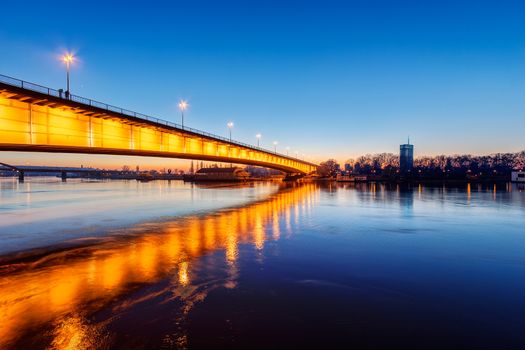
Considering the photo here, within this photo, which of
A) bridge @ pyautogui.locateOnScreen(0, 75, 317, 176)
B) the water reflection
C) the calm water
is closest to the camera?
the calm water

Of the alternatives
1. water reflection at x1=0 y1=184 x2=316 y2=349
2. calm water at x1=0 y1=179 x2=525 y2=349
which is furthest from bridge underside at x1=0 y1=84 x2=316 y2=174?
water reflection at x1=0 y1=184 x2=316 y2=349

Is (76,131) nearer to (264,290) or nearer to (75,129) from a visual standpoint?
(75,129)

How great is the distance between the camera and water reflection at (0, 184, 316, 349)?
25.1 feet

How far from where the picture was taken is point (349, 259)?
14.5 m

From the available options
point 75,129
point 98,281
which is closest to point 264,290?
point 98,281

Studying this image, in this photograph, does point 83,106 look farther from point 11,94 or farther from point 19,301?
point 19,301

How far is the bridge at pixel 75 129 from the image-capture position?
25.3 metres

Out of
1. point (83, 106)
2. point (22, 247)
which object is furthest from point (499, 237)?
point (83, 106)

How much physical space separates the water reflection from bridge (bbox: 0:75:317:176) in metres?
14.6

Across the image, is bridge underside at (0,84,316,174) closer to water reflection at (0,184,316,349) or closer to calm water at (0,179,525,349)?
calm water at (0,179,525,349)

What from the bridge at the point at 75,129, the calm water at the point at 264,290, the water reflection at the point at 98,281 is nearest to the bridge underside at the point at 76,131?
the bridge at the point at 75,129

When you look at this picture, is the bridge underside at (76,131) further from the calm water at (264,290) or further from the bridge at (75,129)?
the calm water at (264,290)

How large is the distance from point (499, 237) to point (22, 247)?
28.7m

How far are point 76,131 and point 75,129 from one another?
23 cm
